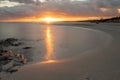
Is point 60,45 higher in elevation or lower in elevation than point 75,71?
lower

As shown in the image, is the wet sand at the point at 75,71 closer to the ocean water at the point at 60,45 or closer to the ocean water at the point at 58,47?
the ocean water at the point at 58,47

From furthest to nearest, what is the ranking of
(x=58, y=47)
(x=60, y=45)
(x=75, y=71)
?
(x=60, y=45) < (x=58, y=47) < (x=75, y=71)

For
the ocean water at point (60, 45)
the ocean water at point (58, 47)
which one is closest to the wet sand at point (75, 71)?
the ocean water at point (58, 47)

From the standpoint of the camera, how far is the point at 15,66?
18984 millimetres

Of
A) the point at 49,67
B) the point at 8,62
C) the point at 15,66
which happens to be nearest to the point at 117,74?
the point at 49,67

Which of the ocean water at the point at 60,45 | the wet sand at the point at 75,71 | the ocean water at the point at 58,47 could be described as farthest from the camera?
the ocean water at the point at 60,45

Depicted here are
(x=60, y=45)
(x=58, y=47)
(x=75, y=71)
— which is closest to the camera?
(x=75, y=71)

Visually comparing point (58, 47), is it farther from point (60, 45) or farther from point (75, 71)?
point (75, 71)

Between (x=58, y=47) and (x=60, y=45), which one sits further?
(x=60, y=45)

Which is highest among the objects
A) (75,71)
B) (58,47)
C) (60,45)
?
(75,71)

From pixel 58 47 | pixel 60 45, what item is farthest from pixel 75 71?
pixel 60 45

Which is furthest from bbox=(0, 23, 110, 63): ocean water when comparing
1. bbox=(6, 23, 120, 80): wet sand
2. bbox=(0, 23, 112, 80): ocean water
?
bbox=(6, 23, 120, 80): wet sand

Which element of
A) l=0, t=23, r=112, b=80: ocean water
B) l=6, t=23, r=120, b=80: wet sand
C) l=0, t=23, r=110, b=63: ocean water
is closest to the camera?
l=6, t=23, r=120, b=80: wet sand

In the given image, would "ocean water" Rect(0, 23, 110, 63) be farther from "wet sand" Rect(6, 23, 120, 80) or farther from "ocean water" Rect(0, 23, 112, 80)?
"wet sand" Rect(6, 23, 120, 80)
